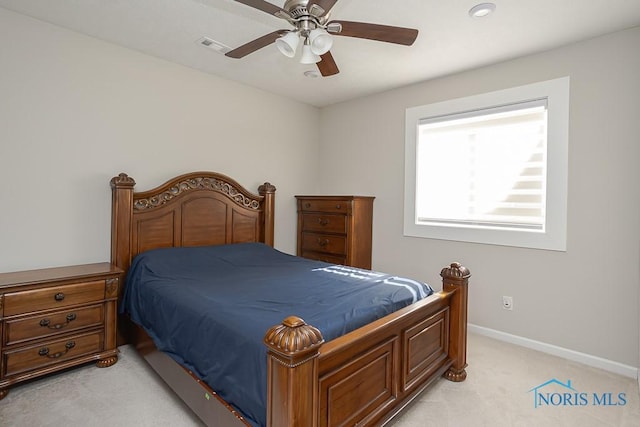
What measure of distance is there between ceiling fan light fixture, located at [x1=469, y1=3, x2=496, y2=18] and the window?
96 cm

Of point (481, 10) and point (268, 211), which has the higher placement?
point (481, 10)

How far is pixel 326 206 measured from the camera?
3.95 metres

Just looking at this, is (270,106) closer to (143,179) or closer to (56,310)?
(143,179)

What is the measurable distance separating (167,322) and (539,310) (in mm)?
2906

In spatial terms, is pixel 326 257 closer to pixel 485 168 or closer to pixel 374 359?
pixel 485 168

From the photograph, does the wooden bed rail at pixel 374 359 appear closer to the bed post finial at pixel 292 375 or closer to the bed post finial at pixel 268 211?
the bed post finial at pixel 292 375

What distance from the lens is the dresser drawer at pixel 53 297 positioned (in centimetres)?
206

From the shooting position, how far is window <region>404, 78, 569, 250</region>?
2.75 m

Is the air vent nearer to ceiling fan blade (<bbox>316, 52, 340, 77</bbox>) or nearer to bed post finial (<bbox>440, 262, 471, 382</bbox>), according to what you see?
ceiling fan blade (<bbox>316, 52, 340, 77</bbox>)

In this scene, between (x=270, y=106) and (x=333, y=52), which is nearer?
(x=333, y=52)

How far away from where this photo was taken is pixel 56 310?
222 cm

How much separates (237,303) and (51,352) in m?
1.42

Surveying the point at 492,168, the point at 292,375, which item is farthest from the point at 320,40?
the point at 492,168

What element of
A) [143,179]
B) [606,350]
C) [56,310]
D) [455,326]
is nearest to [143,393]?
[56,310]
